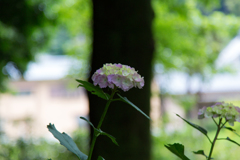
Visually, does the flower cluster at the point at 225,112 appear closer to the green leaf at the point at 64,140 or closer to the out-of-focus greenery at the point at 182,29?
the green leaf at the point at 64,140

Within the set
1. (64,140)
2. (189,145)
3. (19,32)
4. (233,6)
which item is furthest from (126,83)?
(233,6)

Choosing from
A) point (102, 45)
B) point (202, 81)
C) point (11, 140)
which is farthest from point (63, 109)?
point (102, 45)

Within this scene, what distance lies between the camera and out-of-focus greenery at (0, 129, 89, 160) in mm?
4637

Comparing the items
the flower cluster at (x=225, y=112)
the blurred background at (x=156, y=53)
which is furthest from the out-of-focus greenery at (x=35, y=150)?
the flower cluster at (x=225, y=112)

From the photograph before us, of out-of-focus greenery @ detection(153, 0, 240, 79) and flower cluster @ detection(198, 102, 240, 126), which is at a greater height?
out-of-focus greenery @ detection(153, 0, 240, 79)

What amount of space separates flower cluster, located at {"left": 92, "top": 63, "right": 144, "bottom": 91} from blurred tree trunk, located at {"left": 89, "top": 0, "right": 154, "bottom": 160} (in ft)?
5.67

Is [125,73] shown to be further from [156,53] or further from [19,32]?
[156,53]

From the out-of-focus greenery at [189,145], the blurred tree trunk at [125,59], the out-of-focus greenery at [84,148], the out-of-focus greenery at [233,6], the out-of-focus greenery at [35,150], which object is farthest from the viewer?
the out-of-focus greenery at [233,6]

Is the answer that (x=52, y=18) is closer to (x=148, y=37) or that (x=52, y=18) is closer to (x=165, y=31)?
(x=165, y=31)

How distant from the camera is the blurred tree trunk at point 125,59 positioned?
2.40 m

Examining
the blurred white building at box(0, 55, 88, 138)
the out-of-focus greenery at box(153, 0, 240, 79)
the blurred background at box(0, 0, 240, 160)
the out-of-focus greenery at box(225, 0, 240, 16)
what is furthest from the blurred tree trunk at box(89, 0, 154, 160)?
the blurred white building at box(0, 55, 88, 138)

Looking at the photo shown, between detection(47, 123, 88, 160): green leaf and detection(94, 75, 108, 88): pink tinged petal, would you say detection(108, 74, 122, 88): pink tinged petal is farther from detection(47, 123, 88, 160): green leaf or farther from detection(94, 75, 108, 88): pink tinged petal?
detection(47, 123, 88, 160): green leaf

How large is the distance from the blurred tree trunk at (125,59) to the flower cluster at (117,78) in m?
1.73

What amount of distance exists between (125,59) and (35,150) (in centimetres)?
344
